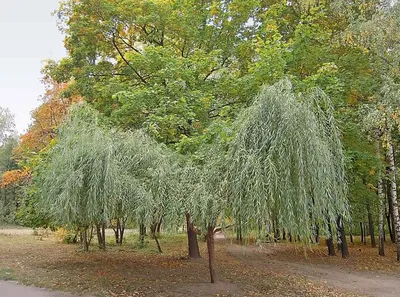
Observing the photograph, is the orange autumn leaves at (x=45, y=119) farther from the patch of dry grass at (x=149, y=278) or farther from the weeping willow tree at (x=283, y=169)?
the weeping willow tree at (x=283, y=169)

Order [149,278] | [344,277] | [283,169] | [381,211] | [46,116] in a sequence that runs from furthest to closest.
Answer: [46,116]
[381,211]
[344,277]
[149,278]
[283,169]

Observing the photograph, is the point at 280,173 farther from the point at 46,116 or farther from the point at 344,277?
the point at 46,116

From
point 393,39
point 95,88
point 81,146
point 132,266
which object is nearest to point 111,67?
point 95,88

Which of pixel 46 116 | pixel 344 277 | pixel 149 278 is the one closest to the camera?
pixel 149 278

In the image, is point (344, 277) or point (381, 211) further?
point (381, 211)

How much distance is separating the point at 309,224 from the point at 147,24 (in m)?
9.20

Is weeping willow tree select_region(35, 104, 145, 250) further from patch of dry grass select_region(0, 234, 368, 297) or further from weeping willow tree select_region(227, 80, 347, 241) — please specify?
weeping willow tree select_region(227, 80, 347, 241)

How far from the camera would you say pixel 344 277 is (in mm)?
11523

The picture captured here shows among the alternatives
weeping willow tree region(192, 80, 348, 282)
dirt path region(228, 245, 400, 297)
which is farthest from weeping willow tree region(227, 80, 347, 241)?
dirt path region(228, 245, 400, 297)

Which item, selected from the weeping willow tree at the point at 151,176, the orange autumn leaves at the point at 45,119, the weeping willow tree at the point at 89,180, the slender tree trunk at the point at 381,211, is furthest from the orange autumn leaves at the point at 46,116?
the slender tree trunk at the point at 381,211

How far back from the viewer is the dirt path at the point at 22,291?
7559mm

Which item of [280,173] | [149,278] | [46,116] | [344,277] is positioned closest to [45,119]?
[46,116]

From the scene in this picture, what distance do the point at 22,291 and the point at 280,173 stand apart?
20.7 ft

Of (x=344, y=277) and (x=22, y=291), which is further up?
(x=22, y=291)
